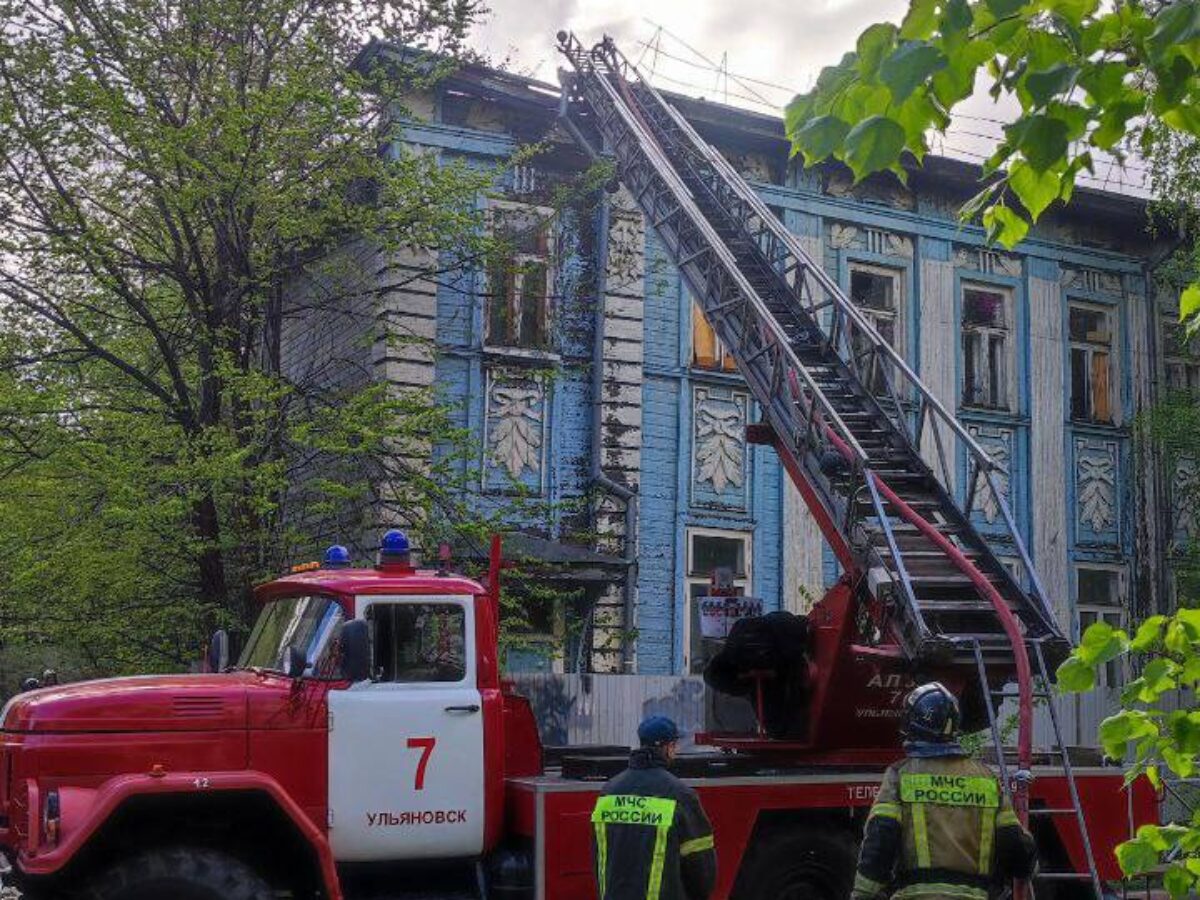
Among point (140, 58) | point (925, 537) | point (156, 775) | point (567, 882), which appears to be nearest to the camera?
point (156, 775)

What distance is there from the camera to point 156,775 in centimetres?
730

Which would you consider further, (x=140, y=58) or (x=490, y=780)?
(x=140, y=58)

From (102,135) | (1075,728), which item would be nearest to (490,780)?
(102,135)

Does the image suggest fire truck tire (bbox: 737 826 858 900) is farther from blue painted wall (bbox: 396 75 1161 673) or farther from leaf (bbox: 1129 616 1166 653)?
blue painted wall (bbox: 396 75 1161 673)

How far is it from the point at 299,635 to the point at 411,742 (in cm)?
90

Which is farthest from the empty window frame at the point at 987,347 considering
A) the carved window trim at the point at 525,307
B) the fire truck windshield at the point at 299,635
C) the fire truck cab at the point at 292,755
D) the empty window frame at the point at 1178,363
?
the fire truck windshield at the point at 299,635

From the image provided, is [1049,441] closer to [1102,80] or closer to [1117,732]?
[1117,732]

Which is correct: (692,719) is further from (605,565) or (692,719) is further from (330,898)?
(330,898)

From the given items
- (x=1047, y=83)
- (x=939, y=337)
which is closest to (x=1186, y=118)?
(x=1047, y=83)

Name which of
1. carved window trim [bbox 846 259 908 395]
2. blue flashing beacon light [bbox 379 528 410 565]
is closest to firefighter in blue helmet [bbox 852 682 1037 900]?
blue flashing beacon light [bbox 379 528 410 565]

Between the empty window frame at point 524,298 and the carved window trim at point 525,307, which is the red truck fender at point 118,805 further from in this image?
the carved window trim at point 525,307

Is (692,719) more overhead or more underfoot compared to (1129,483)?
more underfoot

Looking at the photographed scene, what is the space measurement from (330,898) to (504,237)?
8784mm

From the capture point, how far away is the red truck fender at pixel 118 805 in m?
6.91
